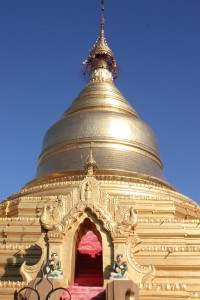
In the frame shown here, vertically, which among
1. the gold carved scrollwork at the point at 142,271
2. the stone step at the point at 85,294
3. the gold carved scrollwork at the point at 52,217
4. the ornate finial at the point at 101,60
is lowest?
the stone step at the point at 85,294

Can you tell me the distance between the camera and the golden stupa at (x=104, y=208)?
325 inches

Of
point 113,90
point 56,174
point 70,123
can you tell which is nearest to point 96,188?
point 56,174

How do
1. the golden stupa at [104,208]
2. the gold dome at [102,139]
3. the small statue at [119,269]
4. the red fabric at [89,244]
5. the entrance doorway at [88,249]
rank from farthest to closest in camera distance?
the gold dome at [102,139] → the red fabric at [89,244] → the entrance doorway at [88,249] → the golden stupa at [104,208] → the small statue at [119,269]

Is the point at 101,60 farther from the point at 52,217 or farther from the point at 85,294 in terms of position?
the point at 85,294

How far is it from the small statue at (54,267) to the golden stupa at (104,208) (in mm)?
210

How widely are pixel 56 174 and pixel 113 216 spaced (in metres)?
7.12

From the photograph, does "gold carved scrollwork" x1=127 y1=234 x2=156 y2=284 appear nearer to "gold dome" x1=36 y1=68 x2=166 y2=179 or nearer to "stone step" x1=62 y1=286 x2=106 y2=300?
"stone step" x1=62 y1=286 x2=106 y2=300

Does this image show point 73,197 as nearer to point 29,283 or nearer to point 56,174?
point 29,283

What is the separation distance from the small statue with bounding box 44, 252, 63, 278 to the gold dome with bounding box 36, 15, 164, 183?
7043 millimetres

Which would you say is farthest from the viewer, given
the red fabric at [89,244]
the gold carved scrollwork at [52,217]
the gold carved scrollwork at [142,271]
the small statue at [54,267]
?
the red fabric at [89,244]

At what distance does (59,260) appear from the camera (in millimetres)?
8047

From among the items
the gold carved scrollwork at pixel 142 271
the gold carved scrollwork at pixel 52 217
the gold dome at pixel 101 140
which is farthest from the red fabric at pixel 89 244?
the gold dome at pixel 101 140

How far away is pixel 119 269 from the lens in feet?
25.2

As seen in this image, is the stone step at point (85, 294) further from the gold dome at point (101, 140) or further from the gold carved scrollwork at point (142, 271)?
the gold dome at point (101, 140)
